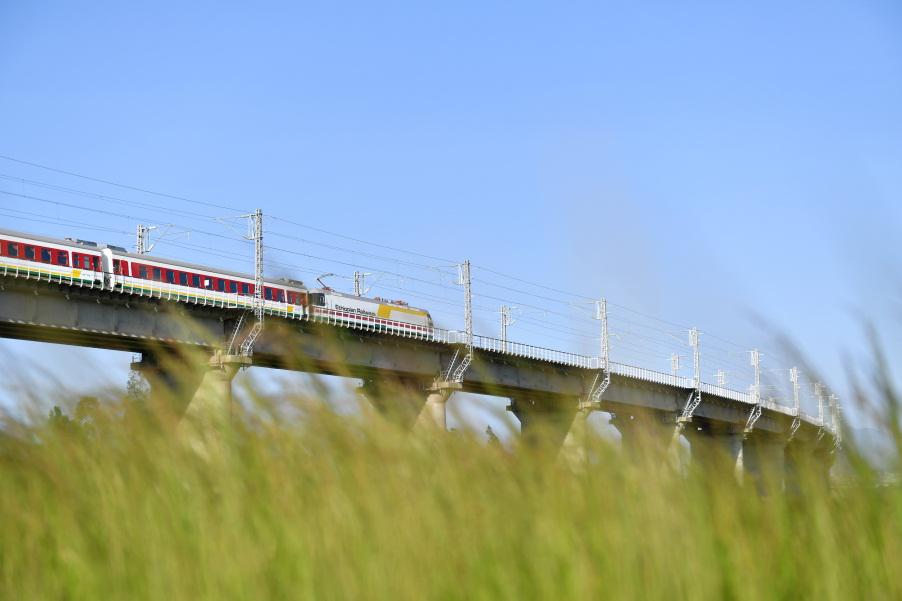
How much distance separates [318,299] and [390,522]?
1799 inches

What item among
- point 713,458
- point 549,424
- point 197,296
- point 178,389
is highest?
point 197,296

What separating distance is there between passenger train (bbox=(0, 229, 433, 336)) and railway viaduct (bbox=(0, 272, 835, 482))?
0.55 meters

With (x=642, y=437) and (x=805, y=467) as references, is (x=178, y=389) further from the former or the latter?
(x=805, y=467)

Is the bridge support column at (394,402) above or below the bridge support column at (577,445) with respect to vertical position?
above

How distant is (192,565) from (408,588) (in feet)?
3.46

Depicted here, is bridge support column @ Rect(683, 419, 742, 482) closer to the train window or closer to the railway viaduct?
the railway viaduct

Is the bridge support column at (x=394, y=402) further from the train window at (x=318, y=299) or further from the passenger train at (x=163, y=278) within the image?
the train window at (x=318, y=299)

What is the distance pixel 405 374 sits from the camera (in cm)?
5197

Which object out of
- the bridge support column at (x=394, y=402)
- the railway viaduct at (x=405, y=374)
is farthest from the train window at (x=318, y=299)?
the bridge support column at (x=394, y=402)

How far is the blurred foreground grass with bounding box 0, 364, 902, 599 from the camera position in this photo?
2.67 m

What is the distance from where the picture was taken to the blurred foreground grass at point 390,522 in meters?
2.67

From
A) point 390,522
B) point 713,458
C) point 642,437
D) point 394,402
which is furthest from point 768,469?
point 394,402

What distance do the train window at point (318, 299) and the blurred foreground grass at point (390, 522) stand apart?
43.5 metres

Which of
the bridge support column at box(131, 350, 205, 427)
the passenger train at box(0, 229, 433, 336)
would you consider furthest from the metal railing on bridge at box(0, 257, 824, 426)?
the bridge support column at box(131, 350, 205, 427)
